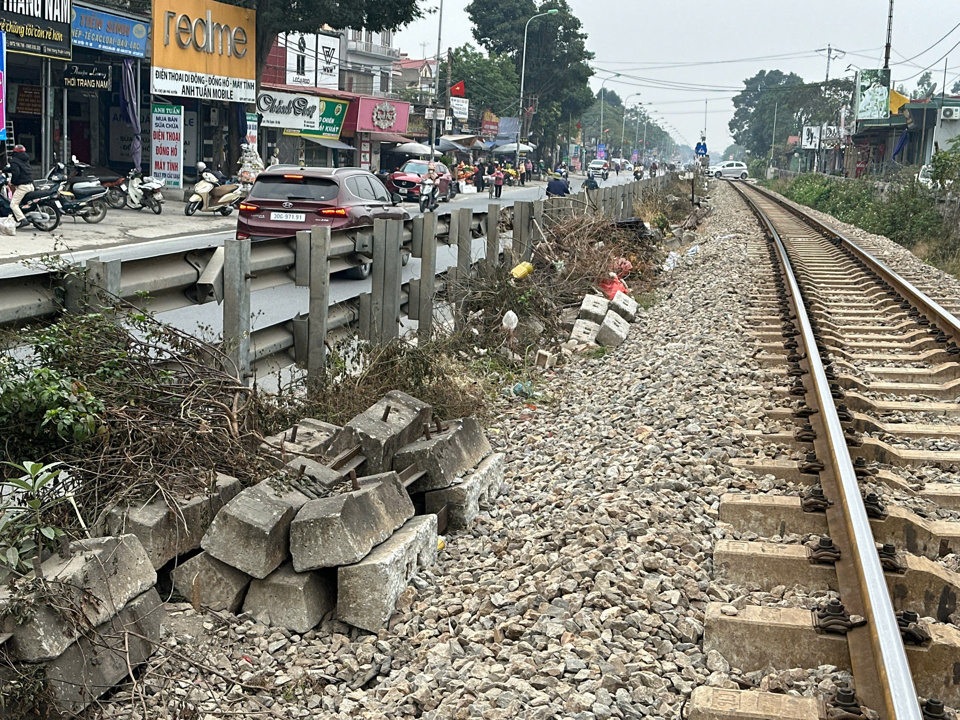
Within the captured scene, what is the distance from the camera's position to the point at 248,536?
13.8 feet

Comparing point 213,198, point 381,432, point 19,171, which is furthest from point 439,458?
point 213,198

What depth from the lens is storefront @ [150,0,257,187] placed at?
109 feet

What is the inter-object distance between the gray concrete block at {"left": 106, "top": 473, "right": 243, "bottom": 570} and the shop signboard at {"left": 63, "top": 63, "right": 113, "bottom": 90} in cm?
2977

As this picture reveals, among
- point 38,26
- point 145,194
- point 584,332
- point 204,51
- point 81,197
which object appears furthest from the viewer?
point 204,51

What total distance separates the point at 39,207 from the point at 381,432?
1912cm

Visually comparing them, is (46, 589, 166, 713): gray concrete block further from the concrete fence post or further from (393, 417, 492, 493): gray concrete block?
the concrete fence post

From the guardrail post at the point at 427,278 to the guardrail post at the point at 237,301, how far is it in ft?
9.93

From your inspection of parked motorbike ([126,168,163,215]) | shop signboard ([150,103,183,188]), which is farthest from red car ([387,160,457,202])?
parked motorbike ([126,168,163,215])

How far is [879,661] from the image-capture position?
333 cm

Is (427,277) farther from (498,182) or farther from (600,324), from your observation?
(498,182)

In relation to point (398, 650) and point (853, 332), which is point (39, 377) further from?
point (853, 332)

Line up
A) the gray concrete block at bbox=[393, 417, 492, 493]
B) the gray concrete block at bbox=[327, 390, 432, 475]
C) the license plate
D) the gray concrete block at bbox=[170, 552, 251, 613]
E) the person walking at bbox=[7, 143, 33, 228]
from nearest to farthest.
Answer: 1. the gray concrete block at bbox=[170, 552, 251, 613]
2. the gray concrete block at bbox=[393, 417, 492, 493]
3. the gray concrete block at bbox=[327, 390, 432, 475]
4. the license plate
5. the person walking at bbox=[7, 143, 33, 228]

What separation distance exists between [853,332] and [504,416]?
4.79 metres

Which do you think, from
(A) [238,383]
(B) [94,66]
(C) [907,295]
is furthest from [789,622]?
(B) [94,66]
